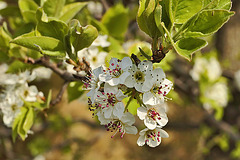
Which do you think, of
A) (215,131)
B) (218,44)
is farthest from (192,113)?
(218,44)

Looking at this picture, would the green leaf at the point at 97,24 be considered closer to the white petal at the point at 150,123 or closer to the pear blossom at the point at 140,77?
the pear blossom at the point at 140,77

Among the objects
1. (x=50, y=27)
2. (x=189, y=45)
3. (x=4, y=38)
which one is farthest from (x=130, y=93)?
(x=4, y=38)

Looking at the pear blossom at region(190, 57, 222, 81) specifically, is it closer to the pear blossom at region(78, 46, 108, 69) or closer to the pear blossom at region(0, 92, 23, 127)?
the pear blossom at region(78, 46, 108, 69)

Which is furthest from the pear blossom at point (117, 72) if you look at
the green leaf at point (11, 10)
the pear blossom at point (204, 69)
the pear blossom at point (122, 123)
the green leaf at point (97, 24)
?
the pear blossom at point (204, 69)

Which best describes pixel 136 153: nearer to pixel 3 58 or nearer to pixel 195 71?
pixel 195 71

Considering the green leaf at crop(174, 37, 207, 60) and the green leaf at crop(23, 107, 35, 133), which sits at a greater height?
the green leaf at crop(174, 37, 207, 60)

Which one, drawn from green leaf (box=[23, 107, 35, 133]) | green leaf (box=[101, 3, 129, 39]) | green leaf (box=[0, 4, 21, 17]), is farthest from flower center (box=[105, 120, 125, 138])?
green leaf (box=[0, 4, 21, 17])
